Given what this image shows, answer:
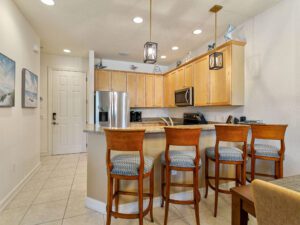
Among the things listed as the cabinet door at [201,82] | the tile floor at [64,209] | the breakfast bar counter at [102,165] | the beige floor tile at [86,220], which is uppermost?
the cabinet door at [201,82]

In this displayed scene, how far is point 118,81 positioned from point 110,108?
94cm

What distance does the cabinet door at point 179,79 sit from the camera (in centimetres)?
442

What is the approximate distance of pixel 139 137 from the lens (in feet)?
5.18

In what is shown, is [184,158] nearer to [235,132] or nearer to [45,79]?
[235,132]

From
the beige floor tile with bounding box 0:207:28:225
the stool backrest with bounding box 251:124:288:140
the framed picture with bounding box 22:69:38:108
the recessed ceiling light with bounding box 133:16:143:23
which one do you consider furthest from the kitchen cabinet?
the beige floor tile with bounding box 0:207:28:225

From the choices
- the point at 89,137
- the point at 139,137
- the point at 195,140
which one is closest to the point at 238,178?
the point at 195,140

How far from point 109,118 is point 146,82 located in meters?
1.68

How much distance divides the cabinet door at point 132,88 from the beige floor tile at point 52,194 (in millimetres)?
2876

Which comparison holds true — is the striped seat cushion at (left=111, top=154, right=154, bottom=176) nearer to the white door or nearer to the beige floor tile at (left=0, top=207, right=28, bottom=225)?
the beige floor tile at (left=0, top=207, right=28, bottom=225)

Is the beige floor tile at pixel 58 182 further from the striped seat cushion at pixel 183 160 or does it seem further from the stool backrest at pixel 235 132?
the stool backrest at pixel 235 132

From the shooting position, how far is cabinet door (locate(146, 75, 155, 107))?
5238mm

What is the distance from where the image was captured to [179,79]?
4.57 m

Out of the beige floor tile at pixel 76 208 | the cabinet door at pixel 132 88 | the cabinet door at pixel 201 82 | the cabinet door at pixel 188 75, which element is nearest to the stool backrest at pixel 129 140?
the beige floor tile at pixel 76 208

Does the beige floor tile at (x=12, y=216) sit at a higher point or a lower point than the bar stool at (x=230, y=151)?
lower
